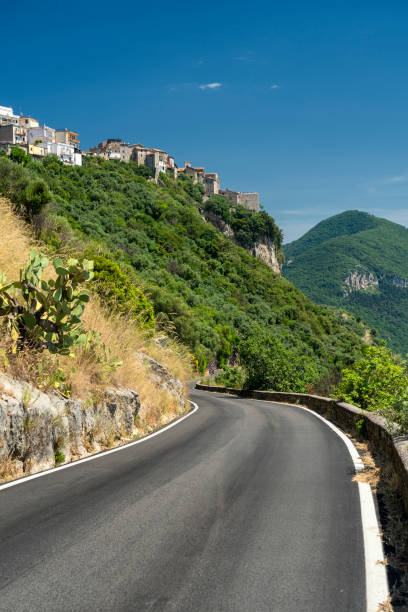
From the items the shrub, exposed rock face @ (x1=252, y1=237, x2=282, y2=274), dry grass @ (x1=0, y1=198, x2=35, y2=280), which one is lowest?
dry grass @ (x1=0, y1=198, x2=35, y2=280)

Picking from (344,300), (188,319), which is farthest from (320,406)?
A: (344,300)

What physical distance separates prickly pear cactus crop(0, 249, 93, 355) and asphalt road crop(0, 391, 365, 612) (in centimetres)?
227

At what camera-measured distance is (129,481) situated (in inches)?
249

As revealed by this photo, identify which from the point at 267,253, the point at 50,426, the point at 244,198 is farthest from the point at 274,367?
the point at 244,198

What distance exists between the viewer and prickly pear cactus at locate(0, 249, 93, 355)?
27.4ft

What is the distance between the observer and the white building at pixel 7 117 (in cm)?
14950

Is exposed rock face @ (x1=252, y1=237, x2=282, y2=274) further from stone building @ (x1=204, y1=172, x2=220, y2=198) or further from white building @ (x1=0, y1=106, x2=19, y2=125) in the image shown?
white building @ (x1=0, y1=106, x2=19, y2=125)

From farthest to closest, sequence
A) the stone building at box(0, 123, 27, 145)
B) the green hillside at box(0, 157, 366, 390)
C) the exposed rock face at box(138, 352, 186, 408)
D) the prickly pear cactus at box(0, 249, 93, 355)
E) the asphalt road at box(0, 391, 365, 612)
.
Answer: the stone building at box(0, 123, 27, 145)
the green hillside at box(0, 157, 366, 390)
the exposed rock face at box(138, 352, 186, 408)
the prickly pear cactus at box(0, 249, 93, 355)
the asphalt road at box(0, 391, 365, 612)

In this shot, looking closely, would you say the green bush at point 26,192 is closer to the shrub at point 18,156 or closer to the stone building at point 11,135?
the shrub at point 18,156

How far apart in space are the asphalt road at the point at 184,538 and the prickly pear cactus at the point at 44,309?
7.45ft

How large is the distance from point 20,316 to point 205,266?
9615 cm

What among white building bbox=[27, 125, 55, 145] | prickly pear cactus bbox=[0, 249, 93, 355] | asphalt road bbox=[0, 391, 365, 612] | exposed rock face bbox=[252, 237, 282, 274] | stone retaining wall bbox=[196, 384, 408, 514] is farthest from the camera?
exposed rock face bbox=[252, 237, 282, 274]

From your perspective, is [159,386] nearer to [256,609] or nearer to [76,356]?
[76,356]

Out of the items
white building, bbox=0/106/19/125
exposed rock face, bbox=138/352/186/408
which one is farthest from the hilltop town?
exposed rock face, bbox=138/352/186/408
